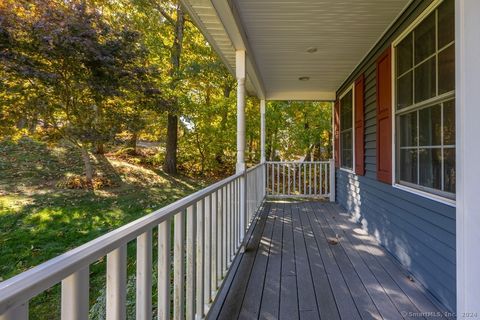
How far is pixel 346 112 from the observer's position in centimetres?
550

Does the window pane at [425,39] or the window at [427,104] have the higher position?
the window pane at [425,39]

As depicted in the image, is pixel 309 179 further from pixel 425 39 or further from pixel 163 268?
pixel 163 268

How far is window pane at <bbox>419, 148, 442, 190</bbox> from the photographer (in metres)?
2.18

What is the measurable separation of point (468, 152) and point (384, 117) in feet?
6.13

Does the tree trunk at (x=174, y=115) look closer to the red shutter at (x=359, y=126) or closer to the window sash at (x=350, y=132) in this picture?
the window sash at (x=350, y=132)

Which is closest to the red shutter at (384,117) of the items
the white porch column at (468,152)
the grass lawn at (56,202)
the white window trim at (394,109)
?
the white window trim at (394,109)

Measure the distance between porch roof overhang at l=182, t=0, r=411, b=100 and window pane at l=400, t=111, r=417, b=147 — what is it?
3.33 feet

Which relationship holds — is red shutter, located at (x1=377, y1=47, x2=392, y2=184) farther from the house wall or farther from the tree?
the tree

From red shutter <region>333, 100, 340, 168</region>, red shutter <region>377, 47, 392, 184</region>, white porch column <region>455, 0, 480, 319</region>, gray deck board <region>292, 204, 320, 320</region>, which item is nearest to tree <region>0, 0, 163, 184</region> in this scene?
red shutter <region>333, 100, 340, 168</region>

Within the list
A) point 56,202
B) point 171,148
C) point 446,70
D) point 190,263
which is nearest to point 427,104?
point 446,70

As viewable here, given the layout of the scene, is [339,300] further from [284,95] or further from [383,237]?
[284,95]

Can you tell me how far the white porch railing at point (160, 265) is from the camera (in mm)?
→ 614

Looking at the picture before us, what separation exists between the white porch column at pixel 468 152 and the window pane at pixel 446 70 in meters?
0.42

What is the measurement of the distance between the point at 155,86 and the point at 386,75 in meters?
6.51
